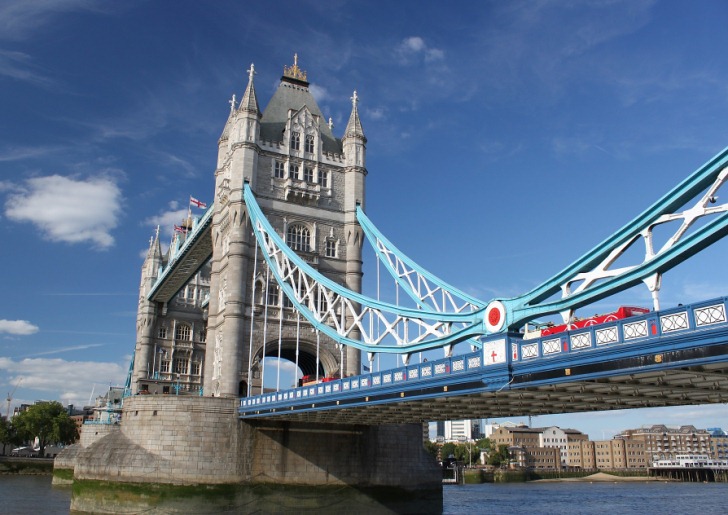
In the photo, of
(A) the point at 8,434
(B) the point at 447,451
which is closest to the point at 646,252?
(A) the point at 8,434

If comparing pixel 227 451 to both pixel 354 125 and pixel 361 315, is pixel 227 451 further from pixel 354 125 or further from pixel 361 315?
pixel 354 125

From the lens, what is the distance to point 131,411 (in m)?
34.4

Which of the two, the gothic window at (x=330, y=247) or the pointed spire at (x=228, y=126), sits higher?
the pointed spire at (x=228, y=126)

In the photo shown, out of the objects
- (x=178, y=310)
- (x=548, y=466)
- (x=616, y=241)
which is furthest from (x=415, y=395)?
(x=548, y=466)

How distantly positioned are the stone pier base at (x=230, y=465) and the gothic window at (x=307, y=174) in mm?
14947

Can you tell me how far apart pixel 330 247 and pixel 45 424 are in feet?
193

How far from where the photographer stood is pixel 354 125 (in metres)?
45.4

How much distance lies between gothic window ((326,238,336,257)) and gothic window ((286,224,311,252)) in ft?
4.00

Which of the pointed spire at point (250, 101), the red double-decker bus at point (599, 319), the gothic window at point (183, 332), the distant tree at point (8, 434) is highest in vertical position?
the pointed spire at point (250, 101)

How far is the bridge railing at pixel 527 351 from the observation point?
14.1 meters

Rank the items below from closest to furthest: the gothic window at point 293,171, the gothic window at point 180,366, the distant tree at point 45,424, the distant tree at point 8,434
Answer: the gothic window at point 293,171 → the gothic window at point 180,366 → the distant tree at point 45,424 → the distant tree at point 8,434

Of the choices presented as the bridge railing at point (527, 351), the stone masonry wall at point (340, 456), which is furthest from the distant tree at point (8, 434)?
the bridge railing at point (527, 351)

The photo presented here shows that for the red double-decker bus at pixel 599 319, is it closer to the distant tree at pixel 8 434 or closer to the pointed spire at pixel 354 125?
the pointed spire at pixel 354 125

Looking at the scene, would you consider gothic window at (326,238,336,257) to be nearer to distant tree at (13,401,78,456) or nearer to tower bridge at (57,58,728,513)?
tower bridge at (57,58,728,513)
